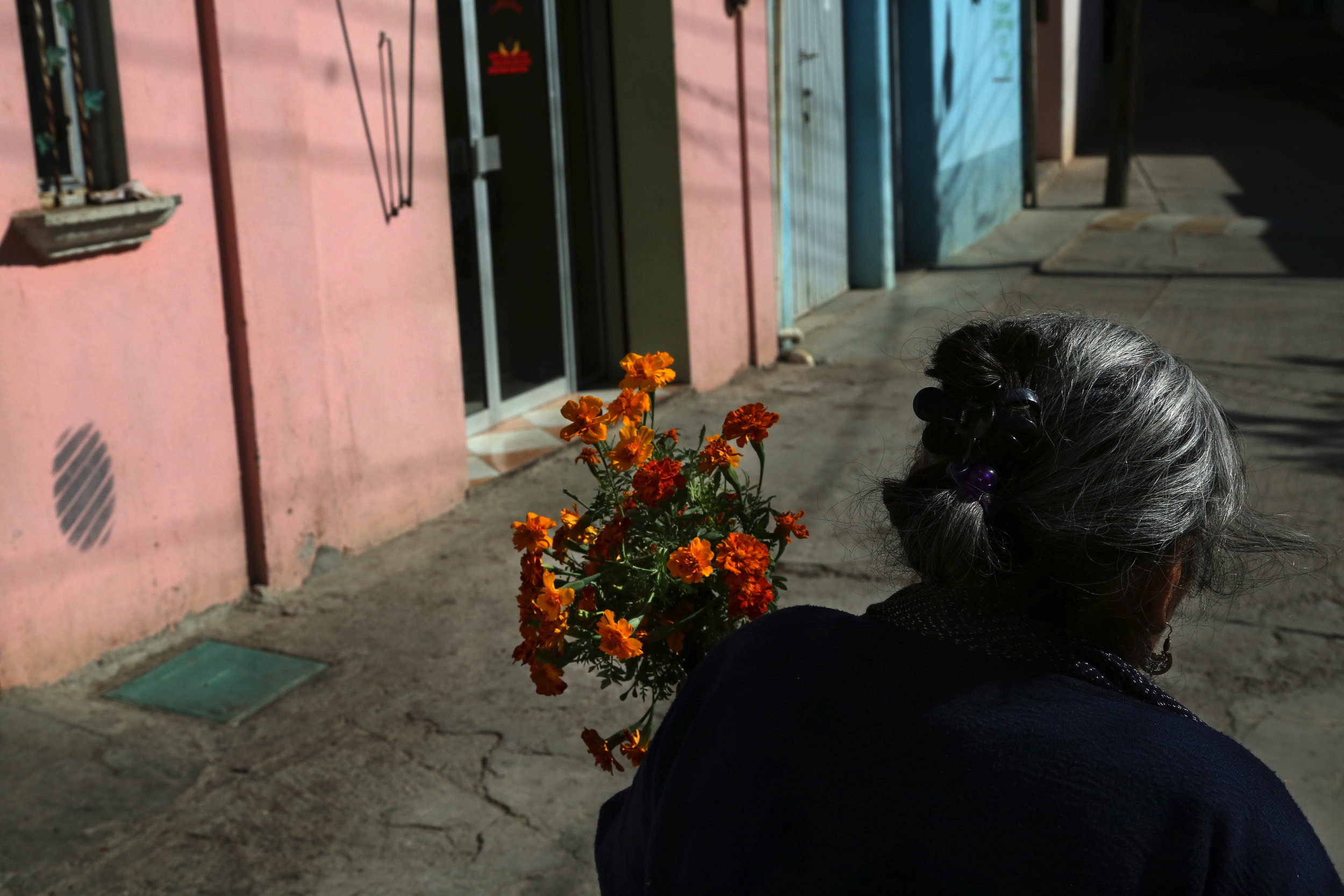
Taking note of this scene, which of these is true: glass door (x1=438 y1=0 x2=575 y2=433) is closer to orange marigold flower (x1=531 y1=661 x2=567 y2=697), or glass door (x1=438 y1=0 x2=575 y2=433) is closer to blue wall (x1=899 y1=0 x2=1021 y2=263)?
orange marigold flower (x1=531 y1=661 x2=567 y2=697)

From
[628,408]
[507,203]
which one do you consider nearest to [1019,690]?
[628,408]

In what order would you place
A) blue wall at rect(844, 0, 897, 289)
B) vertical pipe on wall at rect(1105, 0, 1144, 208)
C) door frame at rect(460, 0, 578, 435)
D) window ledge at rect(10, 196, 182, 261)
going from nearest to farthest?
window ledge at rect(10, 196, 182, 261), door frame at rect(460, 0, 578, 435), blue wall at rect(844, 0, 897, 289), vertical pipe on wall at rect(1105, 0, 1144, 208)

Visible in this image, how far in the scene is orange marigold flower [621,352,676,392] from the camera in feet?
5.57

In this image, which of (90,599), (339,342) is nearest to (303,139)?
(339,342)

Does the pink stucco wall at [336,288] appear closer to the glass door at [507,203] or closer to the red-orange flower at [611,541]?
the glass door at [507,203]

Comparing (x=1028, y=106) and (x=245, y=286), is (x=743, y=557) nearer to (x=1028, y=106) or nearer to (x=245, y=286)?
(x=245, y=286)

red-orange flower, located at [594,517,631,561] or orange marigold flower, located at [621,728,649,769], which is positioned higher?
red-orange flower, located at [594,517,631,561]

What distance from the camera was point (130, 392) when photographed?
3.58 metres

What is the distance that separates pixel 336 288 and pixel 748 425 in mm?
3047

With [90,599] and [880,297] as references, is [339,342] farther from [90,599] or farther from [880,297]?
[880,297]

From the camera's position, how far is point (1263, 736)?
3.25 metres

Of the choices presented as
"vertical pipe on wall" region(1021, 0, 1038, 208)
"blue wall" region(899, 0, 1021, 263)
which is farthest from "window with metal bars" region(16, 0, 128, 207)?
"vertical pipe on wall" region(1021, 0, 1038, 208)

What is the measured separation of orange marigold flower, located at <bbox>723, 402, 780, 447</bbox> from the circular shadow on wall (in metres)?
2.40

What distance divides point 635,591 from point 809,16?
7775 mm
